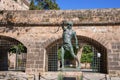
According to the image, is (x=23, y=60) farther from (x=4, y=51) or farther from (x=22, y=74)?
(x=22, y=74)

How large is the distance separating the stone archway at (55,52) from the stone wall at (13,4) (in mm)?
10708

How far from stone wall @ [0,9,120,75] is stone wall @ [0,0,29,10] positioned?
35.2ft

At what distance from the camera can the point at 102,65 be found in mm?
14031

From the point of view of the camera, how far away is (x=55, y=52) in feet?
48.8

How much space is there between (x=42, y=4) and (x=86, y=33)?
54.8 feet

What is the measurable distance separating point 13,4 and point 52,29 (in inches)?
590

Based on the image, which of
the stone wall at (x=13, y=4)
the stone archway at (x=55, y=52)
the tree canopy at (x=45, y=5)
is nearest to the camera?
the stone archway at (x=55, y=52)

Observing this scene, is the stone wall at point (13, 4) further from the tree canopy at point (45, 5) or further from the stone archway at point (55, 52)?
the stone archway at point (55, 52)

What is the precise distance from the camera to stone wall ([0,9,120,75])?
12.8 meters

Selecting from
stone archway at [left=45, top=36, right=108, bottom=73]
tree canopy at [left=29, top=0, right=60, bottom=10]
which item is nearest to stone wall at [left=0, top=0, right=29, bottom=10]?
tree canopy at [left=29, top=0, right=60, bottom=10]

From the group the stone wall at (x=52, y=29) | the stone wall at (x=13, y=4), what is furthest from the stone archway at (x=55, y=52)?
the stone wall at (x=13, y=4)

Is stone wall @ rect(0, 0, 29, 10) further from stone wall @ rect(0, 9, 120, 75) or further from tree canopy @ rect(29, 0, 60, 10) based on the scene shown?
stone wall @ rect(0, 9, 120, 75)

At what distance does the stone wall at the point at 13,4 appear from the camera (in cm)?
2435

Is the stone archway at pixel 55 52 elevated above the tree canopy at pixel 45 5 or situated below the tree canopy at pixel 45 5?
below
